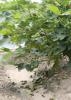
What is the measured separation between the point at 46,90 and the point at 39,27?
0.89 meters

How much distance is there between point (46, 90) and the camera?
408 centimetres

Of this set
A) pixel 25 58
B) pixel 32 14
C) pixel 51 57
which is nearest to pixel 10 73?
pixel 25 58

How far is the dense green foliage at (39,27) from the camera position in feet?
13.1

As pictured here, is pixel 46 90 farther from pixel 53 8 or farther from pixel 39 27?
pixel 53 8

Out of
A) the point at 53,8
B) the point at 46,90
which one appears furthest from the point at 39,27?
the point at 46,90

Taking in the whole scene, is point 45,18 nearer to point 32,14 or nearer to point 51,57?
point 32,14

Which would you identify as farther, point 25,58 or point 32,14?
point 25,58

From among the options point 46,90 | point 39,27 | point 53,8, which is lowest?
point 46,90

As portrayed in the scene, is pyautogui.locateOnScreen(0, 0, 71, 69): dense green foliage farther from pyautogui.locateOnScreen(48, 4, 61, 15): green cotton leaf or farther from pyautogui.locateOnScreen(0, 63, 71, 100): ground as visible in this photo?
pyautogui.locateOnScreen(0, 63, 71, 100): ground

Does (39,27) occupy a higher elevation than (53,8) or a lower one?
lower

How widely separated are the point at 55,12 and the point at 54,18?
22 centimetres

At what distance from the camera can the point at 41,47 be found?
4258mm

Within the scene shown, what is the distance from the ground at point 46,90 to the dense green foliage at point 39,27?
311 mm

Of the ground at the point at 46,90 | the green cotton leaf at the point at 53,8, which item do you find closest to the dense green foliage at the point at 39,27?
the green cotton leaf at the point at 53,8
